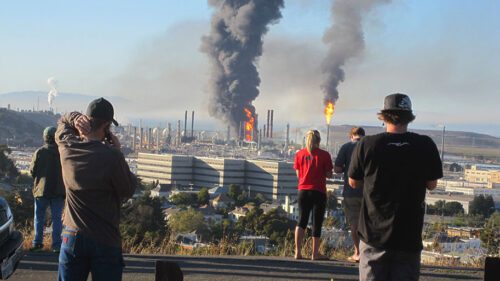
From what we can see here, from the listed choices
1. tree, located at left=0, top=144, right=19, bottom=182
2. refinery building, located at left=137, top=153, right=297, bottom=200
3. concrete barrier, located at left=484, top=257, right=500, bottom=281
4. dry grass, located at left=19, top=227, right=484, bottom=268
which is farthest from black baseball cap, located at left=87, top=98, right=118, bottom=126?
refinery building, located at left=137, top=153, right=297, bottom=200

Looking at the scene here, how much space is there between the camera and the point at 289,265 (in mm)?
7930

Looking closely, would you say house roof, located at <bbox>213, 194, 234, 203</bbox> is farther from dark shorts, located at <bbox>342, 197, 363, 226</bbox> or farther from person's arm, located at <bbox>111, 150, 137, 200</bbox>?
person's arm, located at <bbox>111, 150, 137, 200</bbox>

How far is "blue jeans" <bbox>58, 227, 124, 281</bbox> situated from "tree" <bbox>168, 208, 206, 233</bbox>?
14.3 meters

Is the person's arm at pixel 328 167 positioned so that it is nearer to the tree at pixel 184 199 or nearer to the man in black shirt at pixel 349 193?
the man in black shirt at pixel 349 193

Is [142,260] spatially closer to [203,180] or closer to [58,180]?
[58,180]

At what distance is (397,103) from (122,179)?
1.47 metres

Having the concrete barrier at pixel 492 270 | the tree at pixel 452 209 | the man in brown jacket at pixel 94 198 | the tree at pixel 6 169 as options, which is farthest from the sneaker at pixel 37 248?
the tree at pixel 452 209

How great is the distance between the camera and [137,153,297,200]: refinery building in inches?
1789

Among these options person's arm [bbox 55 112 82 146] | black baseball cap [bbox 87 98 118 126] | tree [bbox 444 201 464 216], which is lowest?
tree [bbox 444 201 464 216]

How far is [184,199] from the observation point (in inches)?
1220

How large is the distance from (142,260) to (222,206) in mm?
21032

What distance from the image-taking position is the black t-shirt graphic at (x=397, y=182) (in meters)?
4.26

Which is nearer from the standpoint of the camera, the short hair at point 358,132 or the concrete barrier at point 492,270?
the concrete barrier at point 492,270

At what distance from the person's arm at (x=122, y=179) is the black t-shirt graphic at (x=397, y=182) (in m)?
1.22
